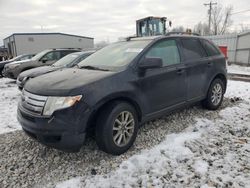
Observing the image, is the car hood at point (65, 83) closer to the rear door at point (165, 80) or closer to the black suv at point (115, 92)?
the black suv at point (115, 92)

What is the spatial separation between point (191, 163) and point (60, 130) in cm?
180

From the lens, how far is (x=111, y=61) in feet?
12.8

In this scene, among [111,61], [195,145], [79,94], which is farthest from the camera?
[111,61]

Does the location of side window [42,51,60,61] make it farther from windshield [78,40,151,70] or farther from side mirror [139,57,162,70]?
side mirror [139,57,162,70]

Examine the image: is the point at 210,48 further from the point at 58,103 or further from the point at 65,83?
the point at 58,103

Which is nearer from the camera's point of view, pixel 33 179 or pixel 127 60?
pixel 33 179

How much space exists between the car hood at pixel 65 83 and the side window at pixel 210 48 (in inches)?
110

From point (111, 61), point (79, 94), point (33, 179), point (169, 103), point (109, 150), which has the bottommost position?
point (33, 179)

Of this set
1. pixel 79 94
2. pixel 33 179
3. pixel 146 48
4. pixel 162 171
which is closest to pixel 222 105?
pixel 146 48

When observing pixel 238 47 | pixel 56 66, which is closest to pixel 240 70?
pixel 238 47

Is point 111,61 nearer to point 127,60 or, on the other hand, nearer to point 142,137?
point 127,60

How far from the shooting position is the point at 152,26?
55.1 ft

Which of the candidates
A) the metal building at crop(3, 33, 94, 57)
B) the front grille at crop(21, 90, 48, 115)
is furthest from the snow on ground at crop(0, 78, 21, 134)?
the metal building at crop(3, 33, 94, 57)

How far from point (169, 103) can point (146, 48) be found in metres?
1.07
